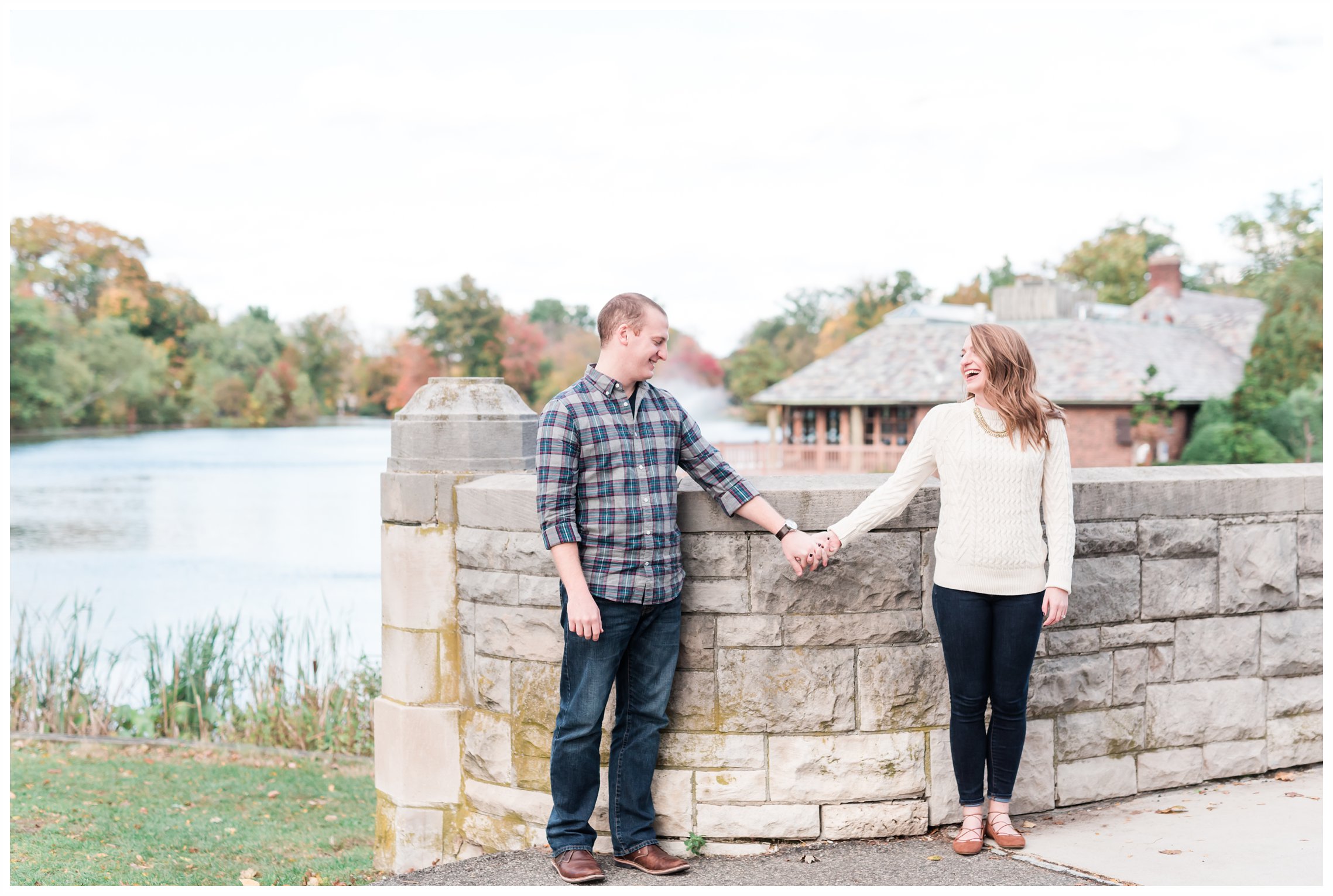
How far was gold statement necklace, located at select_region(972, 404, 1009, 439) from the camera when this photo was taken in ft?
12.1

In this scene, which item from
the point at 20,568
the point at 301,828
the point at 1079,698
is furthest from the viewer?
the point at 20,568

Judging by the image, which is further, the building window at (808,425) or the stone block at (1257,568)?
the building window at (808,425)

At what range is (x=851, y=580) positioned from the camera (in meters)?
4.03

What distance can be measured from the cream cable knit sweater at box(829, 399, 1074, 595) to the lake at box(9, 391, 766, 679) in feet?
50.6

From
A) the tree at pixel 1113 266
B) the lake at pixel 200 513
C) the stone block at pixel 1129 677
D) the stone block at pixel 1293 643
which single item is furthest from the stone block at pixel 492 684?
the tree at pixel 1113 266

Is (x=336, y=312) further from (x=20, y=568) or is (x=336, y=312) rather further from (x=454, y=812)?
(x=454, y=812)

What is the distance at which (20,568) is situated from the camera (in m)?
25.6

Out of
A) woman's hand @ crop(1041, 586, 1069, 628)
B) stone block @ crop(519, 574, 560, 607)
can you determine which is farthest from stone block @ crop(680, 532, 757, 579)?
woman's hand @ crop(1041, 586, 1069, 628)

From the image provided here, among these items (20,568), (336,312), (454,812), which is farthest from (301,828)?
(336,312)

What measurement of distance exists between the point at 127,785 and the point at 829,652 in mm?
4870

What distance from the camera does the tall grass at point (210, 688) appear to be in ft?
27.4

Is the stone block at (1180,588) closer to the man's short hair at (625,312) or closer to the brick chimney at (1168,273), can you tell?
the man's short hair at (625,312)

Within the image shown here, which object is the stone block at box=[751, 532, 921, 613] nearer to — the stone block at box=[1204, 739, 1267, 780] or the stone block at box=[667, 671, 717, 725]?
the stone block at box=[667, 671, 717, 725]

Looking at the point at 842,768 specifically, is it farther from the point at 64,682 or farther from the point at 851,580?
the point at 64,682
